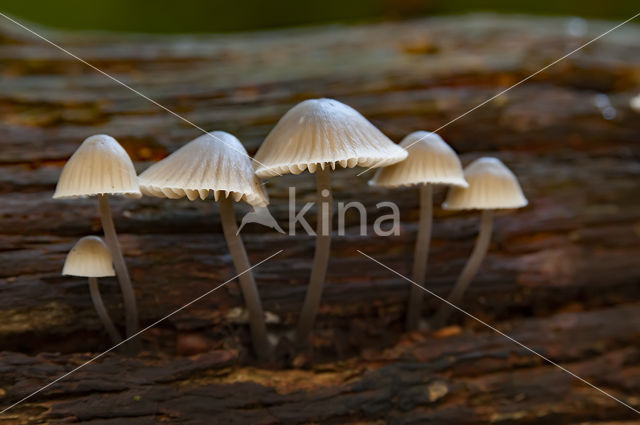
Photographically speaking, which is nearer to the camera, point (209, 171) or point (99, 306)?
point (209, 171)

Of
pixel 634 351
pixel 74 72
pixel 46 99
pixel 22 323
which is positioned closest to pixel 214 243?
pixel 22 323

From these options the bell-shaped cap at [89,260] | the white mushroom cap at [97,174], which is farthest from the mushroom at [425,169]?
the bell-shaped cap at [89,260]

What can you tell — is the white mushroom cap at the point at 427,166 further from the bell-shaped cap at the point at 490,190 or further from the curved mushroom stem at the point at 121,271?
the curved mushroom stem at the point at 121,271

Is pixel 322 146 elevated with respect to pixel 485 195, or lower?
elevated

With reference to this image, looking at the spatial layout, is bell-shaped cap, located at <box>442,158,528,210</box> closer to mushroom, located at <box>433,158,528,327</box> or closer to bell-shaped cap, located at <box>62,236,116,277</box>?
mushroom, located at <box>433,158,528,327</box>

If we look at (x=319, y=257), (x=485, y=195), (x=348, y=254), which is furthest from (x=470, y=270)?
(x=319, y=257)

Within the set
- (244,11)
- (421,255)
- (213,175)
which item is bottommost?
(421,255)

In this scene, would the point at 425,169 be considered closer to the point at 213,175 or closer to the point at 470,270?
the point at 470,270
